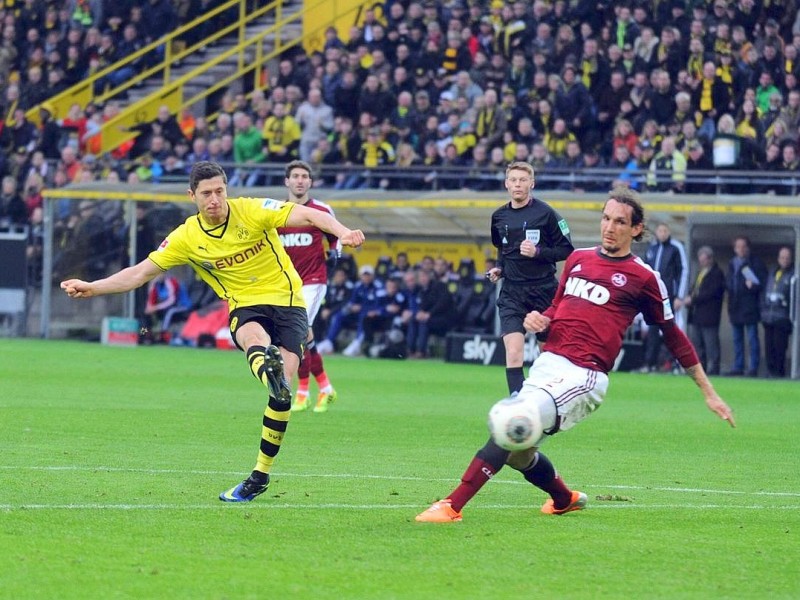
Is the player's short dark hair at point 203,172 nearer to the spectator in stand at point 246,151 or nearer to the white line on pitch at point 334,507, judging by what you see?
the white line on pitch at point 334,507

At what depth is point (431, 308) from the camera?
84.4ft

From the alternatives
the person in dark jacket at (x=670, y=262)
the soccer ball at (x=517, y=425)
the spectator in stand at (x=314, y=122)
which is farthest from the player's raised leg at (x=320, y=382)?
the spectator in stand at (x=314, y=122)

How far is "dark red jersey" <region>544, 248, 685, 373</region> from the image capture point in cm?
813

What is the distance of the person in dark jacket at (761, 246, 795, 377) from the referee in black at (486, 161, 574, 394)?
1021cm

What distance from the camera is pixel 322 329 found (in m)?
27.1

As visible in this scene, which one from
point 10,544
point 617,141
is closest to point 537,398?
point 10,544

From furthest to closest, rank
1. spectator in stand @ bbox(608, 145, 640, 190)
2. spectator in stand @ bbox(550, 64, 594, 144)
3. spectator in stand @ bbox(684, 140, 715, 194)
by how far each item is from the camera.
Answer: spectator in stand @ bbox(550, 64, 594, 144) → spectator in stand @ bbox(608, 145, 640, 190) → spectator in stand @ bbox(684, 140, 715, 194)

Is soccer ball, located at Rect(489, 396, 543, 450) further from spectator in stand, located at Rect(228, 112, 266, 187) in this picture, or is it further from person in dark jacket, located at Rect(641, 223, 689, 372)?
spectator in stand, located at Rect(228, 112, 266, 187)

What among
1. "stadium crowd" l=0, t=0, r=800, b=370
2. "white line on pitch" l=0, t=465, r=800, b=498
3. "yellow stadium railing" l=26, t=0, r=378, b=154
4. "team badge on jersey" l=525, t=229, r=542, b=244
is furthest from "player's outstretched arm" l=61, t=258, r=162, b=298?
"yellow stadium railing" l=26, t=0, r=378, b=154

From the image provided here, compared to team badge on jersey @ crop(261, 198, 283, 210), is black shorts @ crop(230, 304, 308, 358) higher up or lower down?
lower down

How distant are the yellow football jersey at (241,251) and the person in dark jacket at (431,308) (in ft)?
52.3

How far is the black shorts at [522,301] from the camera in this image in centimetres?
1324

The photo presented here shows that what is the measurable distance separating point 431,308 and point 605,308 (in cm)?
1755

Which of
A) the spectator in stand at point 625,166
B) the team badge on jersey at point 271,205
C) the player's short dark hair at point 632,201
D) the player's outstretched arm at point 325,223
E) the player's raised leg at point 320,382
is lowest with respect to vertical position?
the player's raised leg at point 320,382
